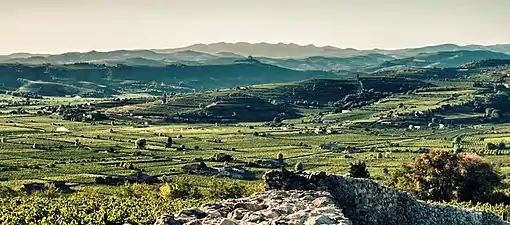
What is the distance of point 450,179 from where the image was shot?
75.1m

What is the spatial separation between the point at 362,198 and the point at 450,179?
5064cm

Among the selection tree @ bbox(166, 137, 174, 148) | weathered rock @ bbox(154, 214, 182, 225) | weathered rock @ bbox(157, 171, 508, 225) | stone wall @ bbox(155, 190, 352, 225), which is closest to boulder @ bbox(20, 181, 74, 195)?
tree @ bbox(166, 137, 174, 148)

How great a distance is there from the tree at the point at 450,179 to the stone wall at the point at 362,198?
45.0 m

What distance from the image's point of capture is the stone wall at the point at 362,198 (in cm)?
2667

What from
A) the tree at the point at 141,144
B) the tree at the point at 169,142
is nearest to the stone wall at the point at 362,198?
the tree at the point at 141,144

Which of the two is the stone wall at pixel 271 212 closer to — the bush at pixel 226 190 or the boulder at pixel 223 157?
the bush at pixel 226 190

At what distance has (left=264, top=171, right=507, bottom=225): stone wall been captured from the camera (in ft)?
87.5

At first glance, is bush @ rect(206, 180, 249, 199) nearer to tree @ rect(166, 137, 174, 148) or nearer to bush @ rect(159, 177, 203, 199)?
bush @ rect(159, 177, 203, 199)

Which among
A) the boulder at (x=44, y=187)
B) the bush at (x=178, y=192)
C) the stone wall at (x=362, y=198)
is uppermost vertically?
the stone wall at (x=362, y=198)

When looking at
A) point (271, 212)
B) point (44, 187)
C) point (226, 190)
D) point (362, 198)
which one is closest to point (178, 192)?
point (226, 190)

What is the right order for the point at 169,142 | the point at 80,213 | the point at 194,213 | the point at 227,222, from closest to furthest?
1. the point at 227,222
2. the point at 194,213
3. the point at 80,213
4. the point at 169,142

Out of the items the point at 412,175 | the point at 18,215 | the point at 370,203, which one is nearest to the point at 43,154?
the point at 412,175

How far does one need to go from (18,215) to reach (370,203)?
2506 centimetres

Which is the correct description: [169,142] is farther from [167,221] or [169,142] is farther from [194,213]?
[167,221]
